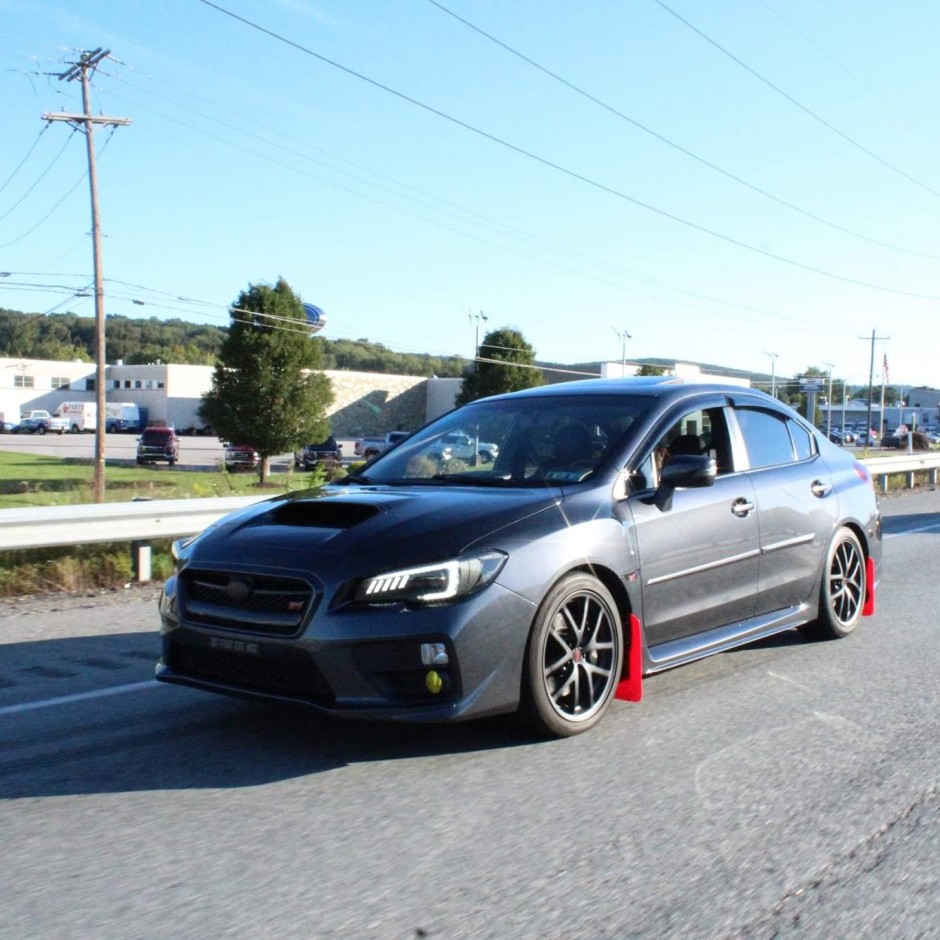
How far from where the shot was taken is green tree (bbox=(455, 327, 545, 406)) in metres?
66.3

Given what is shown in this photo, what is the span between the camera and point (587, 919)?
3.11 m

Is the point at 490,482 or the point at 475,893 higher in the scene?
the point at 490,482

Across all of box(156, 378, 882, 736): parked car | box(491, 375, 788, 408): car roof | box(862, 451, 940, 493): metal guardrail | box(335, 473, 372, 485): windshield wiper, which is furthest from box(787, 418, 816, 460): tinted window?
box(862, 451, 940, 493): metal guardrail

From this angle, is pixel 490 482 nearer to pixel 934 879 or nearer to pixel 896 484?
pixel 934 879

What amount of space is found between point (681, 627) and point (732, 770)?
3.56 feet

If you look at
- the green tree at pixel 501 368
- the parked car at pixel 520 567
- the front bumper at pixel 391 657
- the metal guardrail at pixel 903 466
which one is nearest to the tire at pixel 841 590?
the parked car at pixel 520 567

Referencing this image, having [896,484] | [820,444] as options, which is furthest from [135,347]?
[820,444]

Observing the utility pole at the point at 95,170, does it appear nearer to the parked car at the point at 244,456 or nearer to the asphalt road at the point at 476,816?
the parked car at the point at 244,456

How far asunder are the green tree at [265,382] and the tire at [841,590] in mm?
43217

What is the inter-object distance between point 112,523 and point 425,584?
5.63 metres

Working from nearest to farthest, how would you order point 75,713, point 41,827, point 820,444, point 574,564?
point 41,827 < point 574,564 < point 75,713 < point 820,444

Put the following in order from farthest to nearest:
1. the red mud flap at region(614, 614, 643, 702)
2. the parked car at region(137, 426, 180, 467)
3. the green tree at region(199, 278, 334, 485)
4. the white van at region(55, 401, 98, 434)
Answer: the white van at region(55, 401, 98, 434)
the parked car at region(137, 426, 180, 467)
the green tree at region(199, 278, 334, 485)
the red mud flap at region(614, 614, 643, 702)

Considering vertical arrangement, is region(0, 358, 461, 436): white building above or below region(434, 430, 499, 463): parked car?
above

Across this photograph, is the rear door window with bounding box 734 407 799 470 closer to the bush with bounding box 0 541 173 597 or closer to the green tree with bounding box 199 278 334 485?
the bush with bounding box 0 541 173 597
